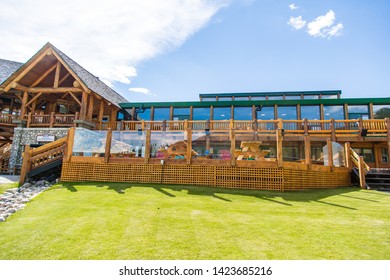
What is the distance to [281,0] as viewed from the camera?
8805 millimetres

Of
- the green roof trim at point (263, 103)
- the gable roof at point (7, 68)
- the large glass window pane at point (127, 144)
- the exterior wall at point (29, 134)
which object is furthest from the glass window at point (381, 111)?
the gable roof at point (7, 68)

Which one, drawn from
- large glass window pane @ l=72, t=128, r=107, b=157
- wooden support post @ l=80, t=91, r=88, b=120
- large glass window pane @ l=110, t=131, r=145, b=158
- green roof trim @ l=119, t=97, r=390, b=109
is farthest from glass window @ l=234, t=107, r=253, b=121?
large glass window pane @ l=72, t=128, r=107, b=157

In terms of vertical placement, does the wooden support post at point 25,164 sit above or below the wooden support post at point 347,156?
below

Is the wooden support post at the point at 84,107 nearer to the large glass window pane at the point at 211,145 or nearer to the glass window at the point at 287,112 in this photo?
the large glass window pane at the point at 211,145

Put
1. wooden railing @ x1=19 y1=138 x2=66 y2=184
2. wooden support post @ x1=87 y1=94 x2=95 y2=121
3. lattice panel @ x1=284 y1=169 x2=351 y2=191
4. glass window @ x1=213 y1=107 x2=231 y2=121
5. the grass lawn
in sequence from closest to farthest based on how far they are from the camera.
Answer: the grass lawn
lattice panel @ x1=284 y1=169 x2=351 y2=191
wooden railing @ x1=19 y1=138 x2=66 y2=184
wooden support post @ x1=87 y1=94 x2=95 y2=121
glass window @ x1=213 y1=107 x2=231 y2=121

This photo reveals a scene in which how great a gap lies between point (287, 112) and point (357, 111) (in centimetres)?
546

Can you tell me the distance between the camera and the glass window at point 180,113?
1932 centimetres

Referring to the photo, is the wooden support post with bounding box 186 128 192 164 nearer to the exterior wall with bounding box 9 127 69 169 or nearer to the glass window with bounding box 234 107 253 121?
the exterior wall with bounding box 9 127 69 169

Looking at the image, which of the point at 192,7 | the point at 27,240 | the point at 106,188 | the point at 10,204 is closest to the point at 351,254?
the point at 27,240

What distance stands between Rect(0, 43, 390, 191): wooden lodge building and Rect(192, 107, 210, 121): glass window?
91mm

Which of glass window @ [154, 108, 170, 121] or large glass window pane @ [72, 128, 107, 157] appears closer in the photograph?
large glass window pane @ [72, 128, 107, 157]

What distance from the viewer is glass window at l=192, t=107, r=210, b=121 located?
19.0 m

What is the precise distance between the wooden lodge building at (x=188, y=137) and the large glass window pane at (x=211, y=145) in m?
0.04
